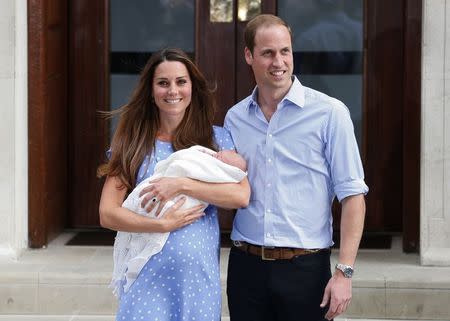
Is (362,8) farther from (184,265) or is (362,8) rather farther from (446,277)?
(184,265)

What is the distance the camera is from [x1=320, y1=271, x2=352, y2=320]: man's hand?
3871mm

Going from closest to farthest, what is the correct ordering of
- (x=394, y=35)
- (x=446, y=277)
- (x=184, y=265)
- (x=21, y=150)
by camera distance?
(x=184, y=265)
(x=446, y=277)
(x=21, y=150)
(x=394, y=35)

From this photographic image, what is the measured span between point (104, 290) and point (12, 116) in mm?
1224

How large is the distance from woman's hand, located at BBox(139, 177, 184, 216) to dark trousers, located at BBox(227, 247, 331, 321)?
374 millimetres

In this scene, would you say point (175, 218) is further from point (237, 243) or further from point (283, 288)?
point (283, 288)

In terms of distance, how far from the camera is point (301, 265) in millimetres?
3967

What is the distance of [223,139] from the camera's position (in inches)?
159

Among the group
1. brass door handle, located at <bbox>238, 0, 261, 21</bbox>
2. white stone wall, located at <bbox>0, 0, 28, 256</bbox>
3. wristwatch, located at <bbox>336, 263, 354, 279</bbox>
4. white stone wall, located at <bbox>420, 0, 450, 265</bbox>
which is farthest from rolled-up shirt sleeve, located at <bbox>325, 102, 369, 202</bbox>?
brass door handle, located at <bbox>238, 0, 261, 21</bbox>

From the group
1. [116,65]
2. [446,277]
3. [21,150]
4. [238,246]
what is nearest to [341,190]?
[238,246]

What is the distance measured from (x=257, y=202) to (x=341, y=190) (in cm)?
30

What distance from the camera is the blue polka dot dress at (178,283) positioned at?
12.8 ft

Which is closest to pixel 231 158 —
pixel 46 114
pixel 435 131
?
pixel 435 131

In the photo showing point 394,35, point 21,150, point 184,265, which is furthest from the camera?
point 394,35

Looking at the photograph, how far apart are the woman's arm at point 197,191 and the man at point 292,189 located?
0.38 ft
